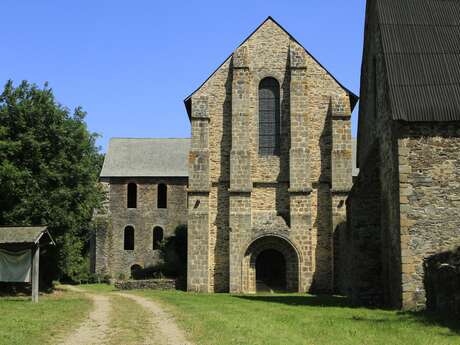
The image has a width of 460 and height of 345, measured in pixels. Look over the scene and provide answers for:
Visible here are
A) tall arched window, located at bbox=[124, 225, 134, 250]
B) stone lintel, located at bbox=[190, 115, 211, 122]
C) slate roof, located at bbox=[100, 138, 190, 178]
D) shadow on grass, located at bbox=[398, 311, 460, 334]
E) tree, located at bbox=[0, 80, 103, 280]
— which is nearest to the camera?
shadow on grass, located at bbox=[398, 311, 460, 334]

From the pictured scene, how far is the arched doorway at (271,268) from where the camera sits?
3152 centimetres

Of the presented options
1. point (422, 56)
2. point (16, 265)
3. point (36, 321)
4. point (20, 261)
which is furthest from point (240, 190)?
point (36, 321)

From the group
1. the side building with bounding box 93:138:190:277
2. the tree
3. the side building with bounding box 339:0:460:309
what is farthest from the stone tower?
the side building with bounding box 93:138:190:277

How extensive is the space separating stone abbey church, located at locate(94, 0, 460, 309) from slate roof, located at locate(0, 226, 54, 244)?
10397 mm

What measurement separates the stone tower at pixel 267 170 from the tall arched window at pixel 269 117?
2.0 inches

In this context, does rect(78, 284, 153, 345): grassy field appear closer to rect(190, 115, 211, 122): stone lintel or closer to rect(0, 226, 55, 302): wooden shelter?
rect(0, 226, 55, 302): wooden shelter

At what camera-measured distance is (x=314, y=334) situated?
13.0 metres

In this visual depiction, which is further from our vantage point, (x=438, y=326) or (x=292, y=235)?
(x=292, y=235)

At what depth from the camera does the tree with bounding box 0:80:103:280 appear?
27562mm

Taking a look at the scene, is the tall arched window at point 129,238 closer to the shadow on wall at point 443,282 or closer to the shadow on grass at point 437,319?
the shadow on wall at point 443,282

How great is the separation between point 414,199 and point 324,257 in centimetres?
1307

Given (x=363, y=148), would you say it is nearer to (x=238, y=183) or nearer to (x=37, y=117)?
(x=238, y=183)

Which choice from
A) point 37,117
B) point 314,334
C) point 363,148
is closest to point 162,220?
point 37,117

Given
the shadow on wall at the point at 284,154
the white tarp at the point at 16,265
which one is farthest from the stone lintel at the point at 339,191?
the white tarp at the point at 16,265
